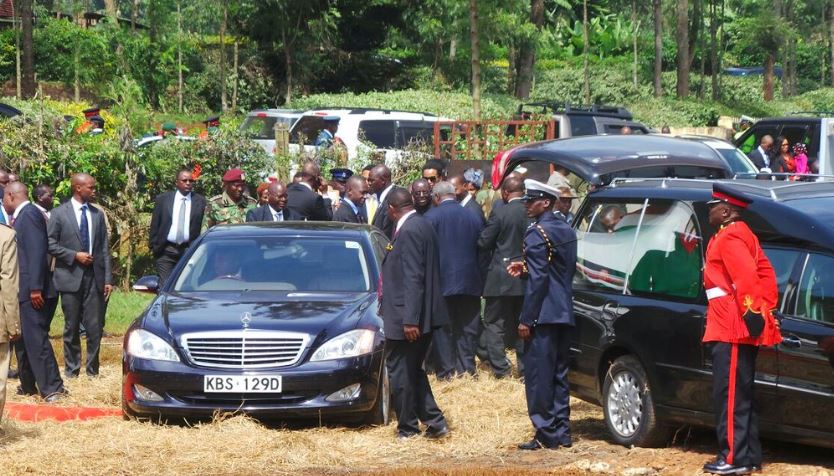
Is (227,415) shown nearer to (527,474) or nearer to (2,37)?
(527,474)

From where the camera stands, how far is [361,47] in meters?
47.2

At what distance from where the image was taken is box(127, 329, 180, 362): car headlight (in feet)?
31.8

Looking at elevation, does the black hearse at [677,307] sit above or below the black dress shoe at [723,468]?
above

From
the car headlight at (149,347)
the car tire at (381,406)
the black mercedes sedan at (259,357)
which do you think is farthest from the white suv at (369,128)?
the car headlight at (149,347)

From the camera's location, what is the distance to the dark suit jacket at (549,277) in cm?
915

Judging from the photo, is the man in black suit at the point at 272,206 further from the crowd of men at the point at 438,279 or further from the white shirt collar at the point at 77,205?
the white shirt collar at the point at 77,205

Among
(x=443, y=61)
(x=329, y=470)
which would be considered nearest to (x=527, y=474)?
(x=329, y=470)

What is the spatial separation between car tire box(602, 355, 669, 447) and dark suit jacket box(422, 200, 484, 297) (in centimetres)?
323

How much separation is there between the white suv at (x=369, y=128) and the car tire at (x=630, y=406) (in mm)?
14270

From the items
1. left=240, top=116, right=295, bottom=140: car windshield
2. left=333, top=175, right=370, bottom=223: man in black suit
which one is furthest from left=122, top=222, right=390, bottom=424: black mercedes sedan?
left=240, top=116, right=295, bottom=140: car windshield

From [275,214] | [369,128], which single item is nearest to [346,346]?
[275,214]

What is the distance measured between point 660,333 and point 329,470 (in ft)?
7.81

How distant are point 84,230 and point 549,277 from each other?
5.09 meters

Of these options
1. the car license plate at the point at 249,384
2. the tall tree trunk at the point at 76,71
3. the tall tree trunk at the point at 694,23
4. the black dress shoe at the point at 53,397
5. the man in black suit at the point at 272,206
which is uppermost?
the tall tree trunk at the point at 694,23
